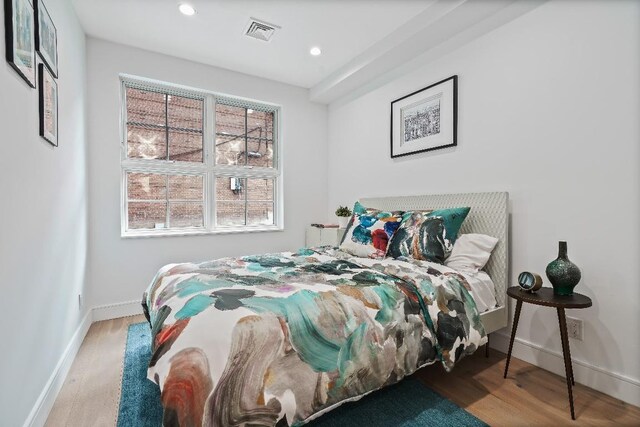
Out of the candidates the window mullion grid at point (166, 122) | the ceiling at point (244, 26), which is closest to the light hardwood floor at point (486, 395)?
the window mullion grid at point (166, 122)

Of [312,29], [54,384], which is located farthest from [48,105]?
[312,29]

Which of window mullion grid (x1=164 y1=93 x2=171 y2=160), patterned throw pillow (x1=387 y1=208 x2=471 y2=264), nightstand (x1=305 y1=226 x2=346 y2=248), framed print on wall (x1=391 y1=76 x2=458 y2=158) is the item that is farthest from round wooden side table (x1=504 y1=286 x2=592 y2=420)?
window mullion grid (x1=164 y1=93 x2=171 y2=160)

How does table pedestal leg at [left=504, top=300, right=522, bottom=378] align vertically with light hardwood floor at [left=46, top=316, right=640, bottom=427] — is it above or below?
above

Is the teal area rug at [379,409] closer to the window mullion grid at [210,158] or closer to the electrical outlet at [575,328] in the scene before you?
the electrical outlet at [575,328]

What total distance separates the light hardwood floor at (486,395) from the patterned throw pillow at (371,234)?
90 cm

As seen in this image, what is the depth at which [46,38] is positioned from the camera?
1755 millimetres

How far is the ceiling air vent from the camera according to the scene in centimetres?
261

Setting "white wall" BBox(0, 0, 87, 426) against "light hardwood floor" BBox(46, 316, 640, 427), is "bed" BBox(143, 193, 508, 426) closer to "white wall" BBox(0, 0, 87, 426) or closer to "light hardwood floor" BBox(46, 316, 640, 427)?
"light hardwood floor" BBox(46, 316, 640, 427)

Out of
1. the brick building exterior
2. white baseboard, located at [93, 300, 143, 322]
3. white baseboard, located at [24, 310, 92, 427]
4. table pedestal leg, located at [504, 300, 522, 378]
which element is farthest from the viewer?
the brick building exterior

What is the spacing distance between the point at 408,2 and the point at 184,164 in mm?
2670

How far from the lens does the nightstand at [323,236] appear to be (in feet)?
11.5

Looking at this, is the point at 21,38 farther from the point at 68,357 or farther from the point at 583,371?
the point at 583,371

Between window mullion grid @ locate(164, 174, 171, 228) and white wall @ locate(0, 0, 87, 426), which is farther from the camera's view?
window mullion grid @ locate(164, 174, 171, 228)

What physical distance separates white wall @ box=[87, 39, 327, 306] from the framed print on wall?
1.43 meters
